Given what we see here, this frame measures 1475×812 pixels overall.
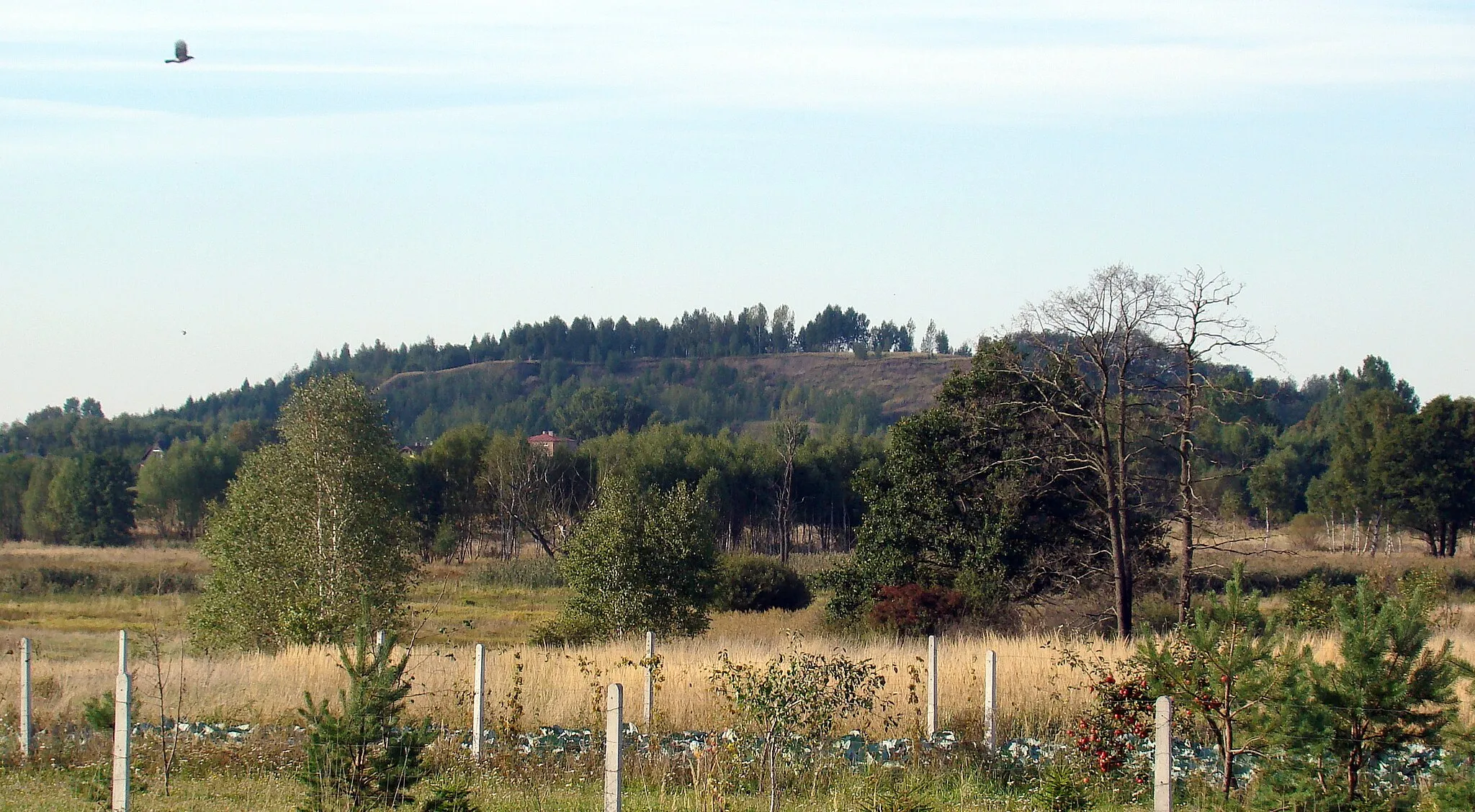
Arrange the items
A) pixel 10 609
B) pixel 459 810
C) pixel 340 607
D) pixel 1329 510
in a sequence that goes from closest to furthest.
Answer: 1. pixel 459 810
2. pixel 340 607
3. pixel 10 609
4. pixel 1329 510

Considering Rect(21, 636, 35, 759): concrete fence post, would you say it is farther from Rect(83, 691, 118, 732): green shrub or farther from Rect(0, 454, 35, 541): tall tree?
Rect(0, 454, 35, 541): tall tree

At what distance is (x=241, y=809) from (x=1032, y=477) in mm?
26184

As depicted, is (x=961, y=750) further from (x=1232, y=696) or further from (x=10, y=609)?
(x=10, y=609)

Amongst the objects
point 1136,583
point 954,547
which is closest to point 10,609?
point 954,547

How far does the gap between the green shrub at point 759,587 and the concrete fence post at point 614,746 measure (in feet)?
131

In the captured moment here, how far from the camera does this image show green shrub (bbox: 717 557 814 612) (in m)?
48.0

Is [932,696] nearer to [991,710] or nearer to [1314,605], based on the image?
[991,710]

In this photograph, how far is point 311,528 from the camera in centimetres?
3122

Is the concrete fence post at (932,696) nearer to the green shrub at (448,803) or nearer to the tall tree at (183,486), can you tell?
the green shrub at (448,803)

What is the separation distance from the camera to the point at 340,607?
1161 inches

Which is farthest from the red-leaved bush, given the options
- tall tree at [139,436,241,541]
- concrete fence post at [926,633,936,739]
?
tall tree at [139,436,241,541]

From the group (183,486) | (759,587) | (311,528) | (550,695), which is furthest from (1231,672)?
(183,486)

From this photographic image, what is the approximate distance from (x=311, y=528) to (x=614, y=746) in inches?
1038

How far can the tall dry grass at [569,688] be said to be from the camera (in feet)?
50.0
